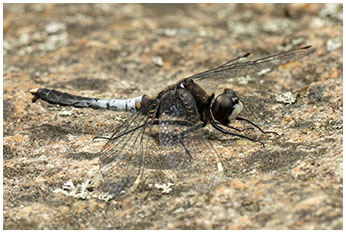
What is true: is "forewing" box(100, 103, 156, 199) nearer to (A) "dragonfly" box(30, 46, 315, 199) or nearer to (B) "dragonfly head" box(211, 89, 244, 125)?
(A) "dragonfly" box(30, 46, 315, 199)

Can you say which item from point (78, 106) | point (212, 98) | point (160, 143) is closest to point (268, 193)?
point (160, 143)

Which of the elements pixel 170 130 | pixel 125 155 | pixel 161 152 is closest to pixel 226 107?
pixel 170 130

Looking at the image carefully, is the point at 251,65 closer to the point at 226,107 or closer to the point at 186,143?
the point at 226,107

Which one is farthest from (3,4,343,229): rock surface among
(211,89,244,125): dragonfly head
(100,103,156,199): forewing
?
(211,89,244,125): dragonfly head

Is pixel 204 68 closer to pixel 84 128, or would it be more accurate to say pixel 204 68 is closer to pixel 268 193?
pixel 84 128

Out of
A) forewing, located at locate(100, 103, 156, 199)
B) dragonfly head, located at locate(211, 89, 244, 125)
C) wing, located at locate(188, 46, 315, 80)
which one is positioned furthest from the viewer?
wing, located at locate(188, 46, 315, 80)

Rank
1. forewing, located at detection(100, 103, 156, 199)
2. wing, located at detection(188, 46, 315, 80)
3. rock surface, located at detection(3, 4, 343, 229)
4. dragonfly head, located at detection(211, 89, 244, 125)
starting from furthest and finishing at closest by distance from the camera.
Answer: wing, located at detection(188, 46, 315, 80) → dragonfly head, located at detection(211, 89, 244, 125) → forewing, located at detection(100, 103, 156, 199) → rock surface, located at detection(3, 4, 343, 229)
